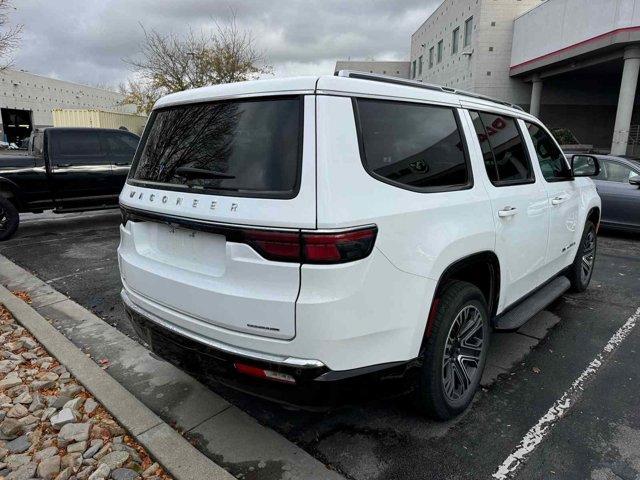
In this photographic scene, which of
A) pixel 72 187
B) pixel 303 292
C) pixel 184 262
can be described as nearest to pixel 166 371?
pixel 184 262

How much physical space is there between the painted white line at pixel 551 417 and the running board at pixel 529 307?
54 centimetres

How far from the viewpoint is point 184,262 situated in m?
2.33

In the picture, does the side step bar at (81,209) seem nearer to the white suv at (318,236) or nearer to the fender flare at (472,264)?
the white suv at (318,236)

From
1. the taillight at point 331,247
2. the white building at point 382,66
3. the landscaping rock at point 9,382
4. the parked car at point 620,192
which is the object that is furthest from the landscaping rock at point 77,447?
the white building at point 382,66

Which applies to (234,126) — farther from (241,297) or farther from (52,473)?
(52,473)

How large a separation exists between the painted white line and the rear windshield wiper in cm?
205

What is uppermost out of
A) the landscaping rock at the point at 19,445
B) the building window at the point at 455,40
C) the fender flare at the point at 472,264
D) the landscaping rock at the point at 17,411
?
the building window at the point at 455,40

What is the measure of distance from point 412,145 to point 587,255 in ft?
12.4

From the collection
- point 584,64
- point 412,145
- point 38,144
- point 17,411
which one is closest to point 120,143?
point 38,144

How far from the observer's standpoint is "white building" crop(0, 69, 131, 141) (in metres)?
43.8

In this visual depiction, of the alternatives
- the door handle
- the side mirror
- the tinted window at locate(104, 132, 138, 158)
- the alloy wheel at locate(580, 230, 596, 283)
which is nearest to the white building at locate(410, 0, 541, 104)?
the tinted window at locate(104, 132, 138, 158)

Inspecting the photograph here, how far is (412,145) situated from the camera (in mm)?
2359

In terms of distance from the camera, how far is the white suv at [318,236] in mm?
1912

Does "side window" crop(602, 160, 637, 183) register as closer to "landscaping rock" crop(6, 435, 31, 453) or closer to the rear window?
the rear window
